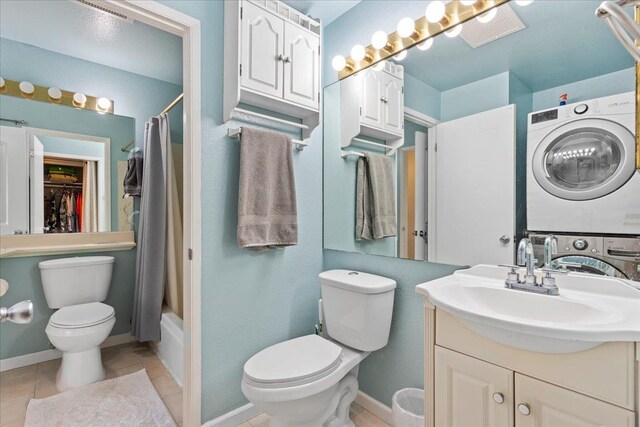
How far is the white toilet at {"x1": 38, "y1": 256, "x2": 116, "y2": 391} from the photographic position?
75.0 inches

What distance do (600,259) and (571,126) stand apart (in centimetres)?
48

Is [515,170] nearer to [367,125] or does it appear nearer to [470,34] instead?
[470,34]

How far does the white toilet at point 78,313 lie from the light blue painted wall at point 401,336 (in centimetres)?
174

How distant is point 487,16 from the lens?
51.3 inches

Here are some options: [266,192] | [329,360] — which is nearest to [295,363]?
[329,360]

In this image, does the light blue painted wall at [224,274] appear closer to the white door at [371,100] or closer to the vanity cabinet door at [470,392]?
the white door at [371,100]

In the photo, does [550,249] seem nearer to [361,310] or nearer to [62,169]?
[361,310]

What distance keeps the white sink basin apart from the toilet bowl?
207cm

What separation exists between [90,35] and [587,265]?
122 inches

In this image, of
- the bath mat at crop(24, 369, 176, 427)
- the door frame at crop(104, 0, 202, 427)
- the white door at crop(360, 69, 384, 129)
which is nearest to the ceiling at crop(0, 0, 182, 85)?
the door frame at crop(104, 0, 202, 427)

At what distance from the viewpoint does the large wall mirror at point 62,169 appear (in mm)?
1988

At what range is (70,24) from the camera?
1.99 metres

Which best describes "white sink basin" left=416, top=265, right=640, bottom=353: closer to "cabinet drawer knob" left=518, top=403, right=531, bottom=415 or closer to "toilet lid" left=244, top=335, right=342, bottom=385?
"cabinet drawer knob" left=518, top=403, right=531, bottom=415

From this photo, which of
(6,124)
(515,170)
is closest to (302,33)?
(515,170)
